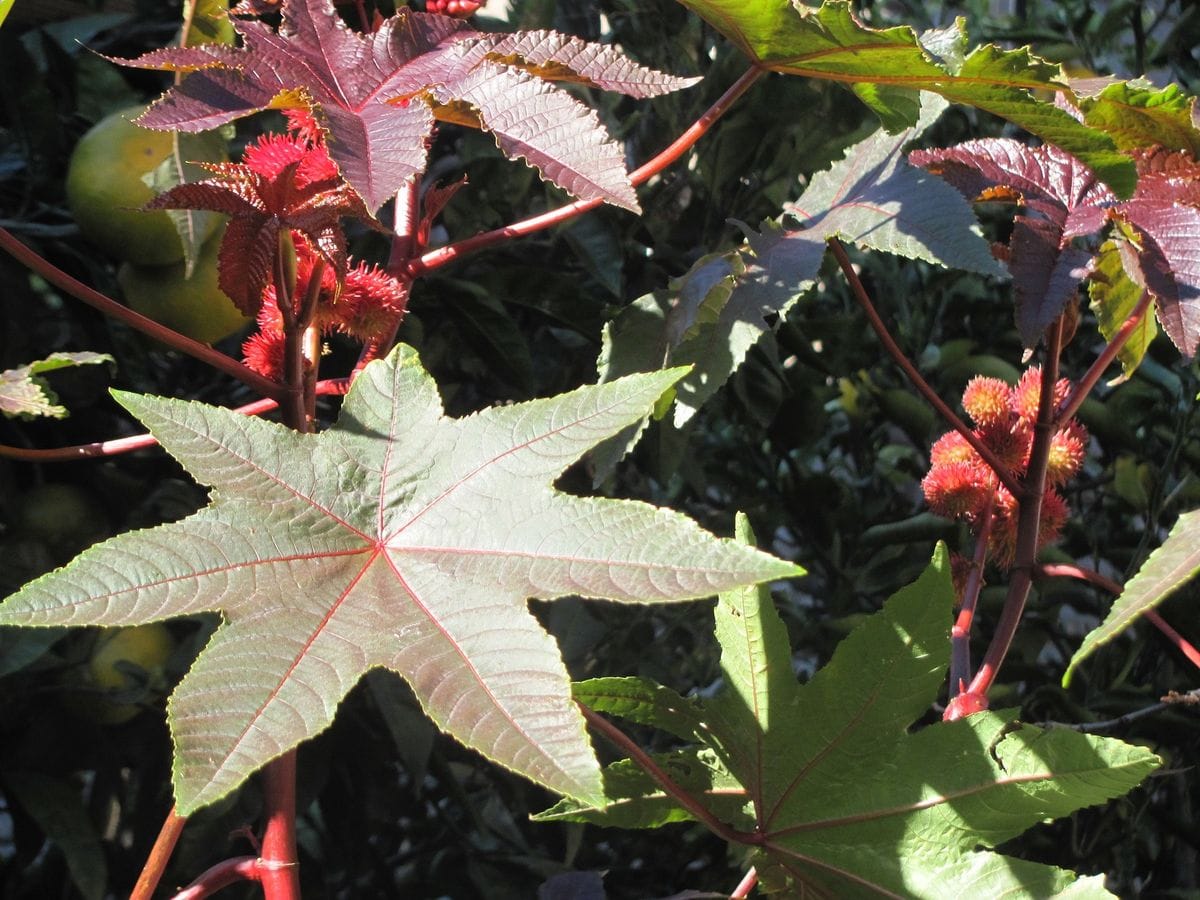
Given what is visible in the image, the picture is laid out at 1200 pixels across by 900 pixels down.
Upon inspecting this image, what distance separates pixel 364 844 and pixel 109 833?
0.67 feet

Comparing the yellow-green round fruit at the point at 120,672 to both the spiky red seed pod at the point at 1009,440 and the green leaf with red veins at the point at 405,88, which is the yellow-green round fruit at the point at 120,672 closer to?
the green leaf with red veins at the point at 405,88

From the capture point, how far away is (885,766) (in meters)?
0.55

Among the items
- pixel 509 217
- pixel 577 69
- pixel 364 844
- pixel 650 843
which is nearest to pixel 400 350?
pixel 577 69

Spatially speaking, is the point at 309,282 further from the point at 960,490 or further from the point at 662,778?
the point at 960,490

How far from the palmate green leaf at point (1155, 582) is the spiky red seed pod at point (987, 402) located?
252 millimetres

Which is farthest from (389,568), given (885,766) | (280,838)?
(885,766)

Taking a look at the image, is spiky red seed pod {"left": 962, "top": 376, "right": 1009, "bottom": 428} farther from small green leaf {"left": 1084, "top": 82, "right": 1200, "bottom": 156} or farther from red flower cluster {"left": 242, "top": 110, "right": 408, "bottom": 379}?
red flower cluster {"left": 242, "top": 110, "right": 408, "bottom": 379}

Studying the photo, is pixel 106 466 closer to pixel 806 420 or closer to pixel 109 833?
Result: pixel 109 833

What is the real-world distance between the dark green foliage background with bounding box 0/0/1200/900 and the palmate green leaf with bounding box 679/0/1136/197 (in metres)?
0.33

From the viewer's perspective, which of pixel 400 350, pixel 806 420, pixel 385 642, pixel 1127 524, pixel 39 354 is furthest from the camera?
pixel 1127 524

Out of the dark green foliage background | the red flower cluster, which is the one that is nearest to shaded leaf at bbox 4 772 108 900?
the dark green foliage background

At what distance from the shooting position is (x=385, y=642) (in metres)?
0.42

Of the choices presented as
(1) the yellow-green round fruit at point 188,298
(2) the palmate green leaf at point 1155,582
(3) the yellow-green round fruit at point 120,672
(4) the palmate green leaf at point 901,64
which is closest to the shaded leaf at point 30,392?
(1) the yellow-green round fruit at point 188,298

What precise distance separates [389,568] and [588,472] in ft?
1.54
